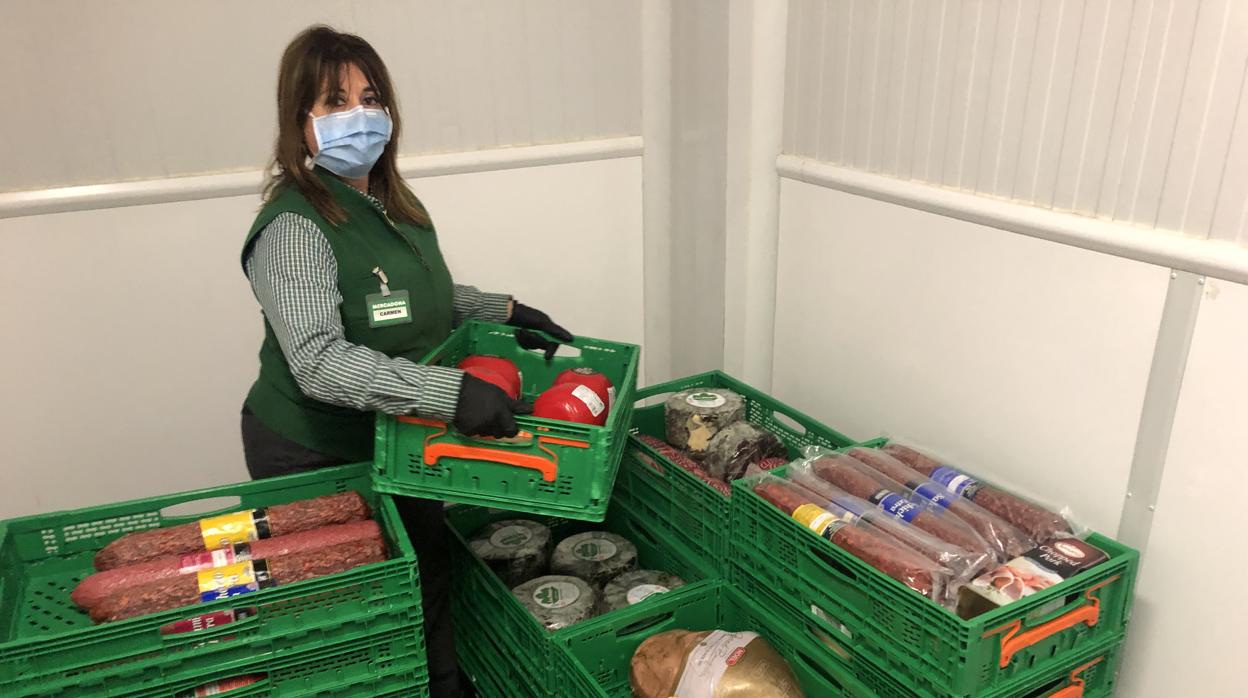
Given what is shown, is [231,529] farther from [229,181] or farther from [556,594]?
[229,181]

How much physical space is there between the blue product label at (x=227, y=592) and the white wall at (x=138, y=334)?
1.17 meters

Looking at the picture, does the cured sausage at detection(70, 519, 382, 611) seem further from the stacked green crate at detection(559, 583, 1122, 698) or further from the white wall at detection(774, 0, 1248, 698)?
the white wall at detection(774, 0, 1248, 698)

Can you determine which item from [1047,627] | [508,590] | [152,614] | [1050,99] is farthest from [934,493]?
[152,614]

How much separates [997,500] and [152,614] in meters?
1.56

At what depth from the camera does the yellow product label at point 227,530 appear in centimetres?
166

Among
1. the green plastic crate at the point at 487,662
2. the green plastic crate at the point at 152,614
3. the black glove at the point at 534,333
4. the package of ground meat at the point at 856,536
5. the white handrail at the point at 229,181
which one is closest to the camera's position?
the green plastic crate at the point at 152,614

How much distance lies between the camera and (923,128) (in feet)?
6.89

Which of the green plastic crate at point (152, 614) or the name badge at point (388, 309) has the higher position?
the name badge at point (388, 309)

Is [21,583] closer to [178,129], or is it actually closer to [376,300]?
[376,300]

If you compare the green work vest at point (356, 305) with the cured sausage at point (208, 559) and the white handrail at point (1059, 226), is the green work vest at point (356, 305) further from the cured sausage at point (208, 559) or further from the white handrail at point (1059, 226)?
the white handrail at point (1059, 226)

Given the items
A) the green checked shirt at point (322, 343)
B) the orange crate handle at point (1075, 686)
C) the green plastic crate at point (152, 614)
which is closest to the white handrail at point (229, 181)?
the green checked shirt at point (322, 343)

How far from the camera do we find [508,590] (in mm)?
1958

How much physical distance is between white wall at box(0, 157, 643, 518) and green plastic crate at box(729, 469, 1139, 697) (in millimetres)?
1334

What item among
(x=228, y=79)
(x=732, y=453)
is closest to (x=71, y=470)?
(x=228, y=79)
